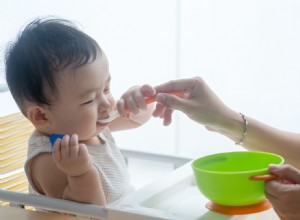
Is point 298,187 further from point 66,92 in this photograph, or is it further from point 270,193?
point 66,92

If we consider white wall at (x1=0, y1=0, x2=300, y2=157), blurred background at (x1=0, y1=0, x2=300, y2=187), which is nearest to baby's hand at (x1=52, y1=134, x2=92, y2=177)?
blurred background at (x1=0, y1=0, x2=300, y2=187)

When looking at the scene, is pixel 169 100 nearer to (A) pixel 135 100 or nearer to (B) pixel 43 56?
(A) pixel 135 100

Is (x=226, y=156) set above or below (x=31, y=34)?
below

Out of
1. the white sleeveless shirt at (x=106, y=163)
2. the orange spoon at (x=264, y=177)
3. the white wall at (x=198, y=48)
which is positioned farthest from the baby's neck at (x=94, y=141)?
the white wall at (x=198, y=48)

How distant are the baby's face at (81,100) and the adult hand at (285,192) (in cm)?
37

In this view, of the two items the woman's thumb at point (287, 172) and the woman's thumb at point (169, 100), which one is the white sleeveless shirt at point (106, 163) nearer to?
the woman's thumb at point (169, 100)

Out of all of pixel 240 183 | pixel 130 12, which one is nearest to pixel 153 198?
pixel 240 183

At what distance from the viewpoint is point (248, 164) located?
951 mm

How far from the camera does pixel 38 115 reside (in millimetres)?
1021

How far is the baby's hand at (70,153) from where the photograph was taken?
865mm

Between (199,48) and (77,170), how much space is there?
4.07 ft

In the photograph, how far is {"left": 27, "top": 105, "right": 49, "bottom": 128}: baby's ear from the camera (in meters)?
1.01

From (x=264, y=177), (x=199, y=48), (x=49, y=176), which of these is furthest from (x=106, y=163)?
(x=199, y=48)

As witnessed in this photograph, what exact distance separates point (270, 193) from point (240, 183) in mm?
49
